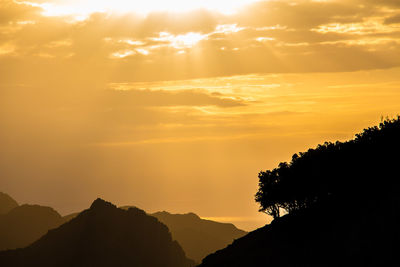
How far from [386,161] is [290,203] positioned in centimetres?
2563

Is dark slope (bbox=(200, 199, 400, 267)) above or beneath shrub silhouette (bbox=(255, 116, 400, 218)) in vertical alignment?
beneath

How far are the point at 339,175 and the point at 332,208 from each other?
9730 mm

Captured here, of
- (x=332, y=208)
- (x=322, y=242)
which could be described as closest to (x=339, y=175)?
(x=332, y=208)

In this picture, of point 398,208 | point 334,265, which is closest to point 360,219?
point 398,208

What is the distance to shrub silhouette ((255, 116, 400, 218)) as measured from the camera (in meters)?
121

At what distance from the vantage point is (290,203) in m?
139

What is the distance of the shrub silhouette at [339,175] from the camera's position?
12069 centimetres

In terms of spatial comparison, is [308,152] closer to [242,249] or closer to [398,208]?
[242,249]

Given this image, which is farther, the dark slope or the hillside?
the hillside

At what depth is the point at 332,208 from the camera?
11956 centimetres

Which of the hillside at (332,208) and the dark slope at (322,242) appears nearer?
the dark slope at (322,242)

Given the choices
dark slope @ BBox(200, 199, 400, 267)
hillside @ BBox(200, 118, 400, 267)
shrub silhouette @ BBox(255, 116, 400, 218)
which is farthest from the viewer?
shrub silhouette @ BBox(255, 116, 400, 218)

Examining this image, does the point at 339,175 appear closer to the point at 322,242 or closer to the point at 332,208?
the point at 332,208

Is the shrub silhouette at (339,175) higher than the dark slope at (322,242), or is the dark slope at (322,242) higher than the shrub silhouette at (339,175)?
the shrub silhouette at (339,175)
